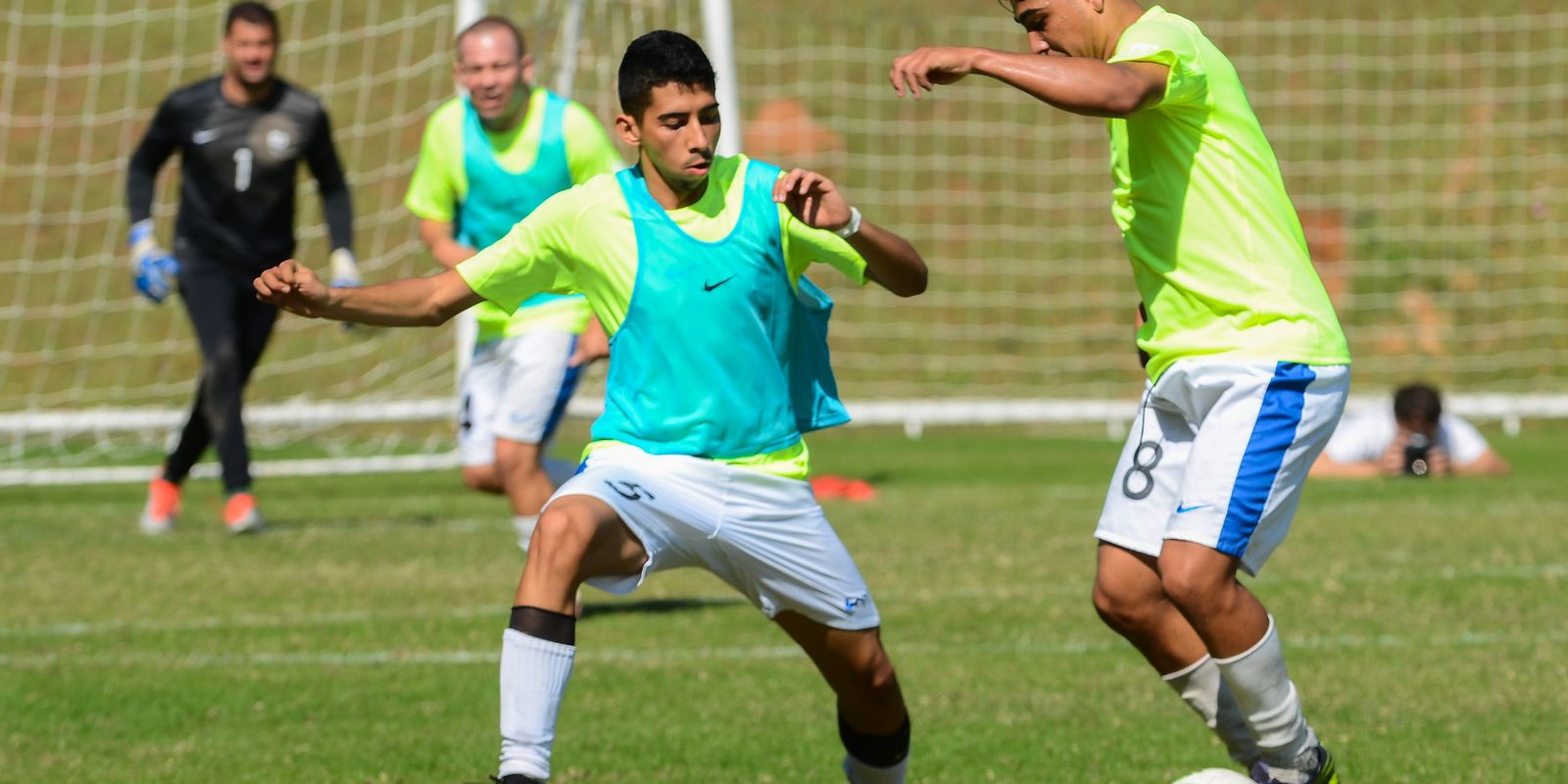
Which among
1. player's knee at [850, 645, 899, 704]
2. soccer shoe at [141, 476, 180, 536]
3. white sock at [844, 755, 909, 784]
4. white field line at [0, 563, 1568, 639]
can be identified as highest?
player's knee at [850, 645, 899, 704]

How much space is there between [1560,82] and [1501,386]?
380 centimetres

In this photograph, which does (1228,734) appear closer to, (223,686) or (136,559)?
(223,686)

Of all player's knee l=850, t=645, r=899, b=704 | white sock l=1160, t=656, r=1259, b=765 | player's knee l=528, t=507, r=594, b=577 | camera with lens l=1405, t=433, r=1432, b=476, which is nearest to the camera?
player's knee l=528, t=507, r=594, b=577

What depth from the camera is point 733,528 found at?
4570 mm

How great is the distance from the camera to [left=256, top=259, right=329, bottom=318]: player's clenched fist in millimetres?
4534

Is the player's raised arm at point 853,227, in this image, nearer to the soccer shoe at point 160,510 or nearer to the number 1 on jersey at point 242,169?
the number 1 on jersey at point 242,169

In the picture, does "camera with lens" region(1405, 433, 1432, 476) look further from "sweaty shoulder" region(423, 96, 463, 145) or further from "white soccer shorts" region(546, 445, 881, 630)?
"white soccer shorts" region(546, 445, 881, 630)

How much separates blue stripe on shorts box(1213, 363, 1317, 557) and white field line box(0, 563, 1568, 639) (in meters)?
3.46

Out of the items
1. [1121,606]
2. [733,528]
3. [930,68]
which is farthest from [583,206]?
[1121,606]

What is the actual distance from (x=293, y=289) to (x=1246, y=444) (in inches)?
84.0

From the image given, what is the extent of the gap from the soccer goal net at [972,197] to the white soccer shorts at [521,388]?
23.1ft

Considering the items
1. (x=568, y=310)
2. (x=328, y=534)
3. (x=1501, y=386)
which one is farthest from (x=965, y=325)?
(x=568, y=310)

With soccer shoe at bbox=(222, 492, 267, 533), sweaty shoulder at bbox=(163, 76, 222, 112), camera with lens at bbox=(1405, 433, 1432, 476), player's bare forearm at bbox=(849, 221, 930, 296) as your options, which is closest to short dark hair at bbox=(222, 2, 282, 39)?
sweaty shoulder at bbox=(163, 76, 222, 112)

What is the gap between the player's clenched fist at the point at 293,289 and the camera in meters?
4.53
